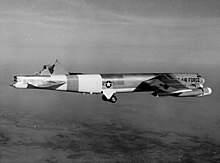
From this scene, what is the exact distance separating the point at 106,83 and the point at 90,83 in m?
3.24

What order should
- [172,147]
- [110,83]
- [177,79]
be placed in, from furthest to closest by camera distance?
[172,147]
[177,79]
[110,83]

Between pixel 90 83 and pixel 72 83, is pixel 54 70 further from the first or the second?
pixel 90 83

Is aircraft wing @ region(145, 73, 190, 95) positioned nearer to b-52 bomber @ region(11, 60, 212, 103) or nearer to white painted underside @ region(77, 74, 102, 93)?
b-52 bomber @ region(11, 60, 212, 103)

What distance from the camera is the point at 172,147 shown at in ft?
654

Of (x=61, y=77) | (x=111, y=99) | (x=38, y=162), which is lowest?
(x=38, y=162)

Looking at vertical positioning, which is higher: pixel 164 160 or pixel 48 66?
pixel 48 66

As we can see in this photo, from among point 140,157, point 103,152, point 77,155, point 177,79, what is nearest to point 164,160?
point 140,157

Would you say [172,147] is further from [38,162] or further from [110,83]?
[110,83]

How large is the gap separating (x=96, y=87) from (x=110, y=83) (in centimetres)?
299

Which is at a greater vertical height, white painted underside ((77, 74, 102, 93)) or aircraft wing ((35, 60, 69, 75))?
aircraft wing ((35, 60, 69, 75))

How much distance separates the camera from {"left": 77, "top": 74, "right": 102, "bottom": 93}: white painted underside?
5566 centimetres

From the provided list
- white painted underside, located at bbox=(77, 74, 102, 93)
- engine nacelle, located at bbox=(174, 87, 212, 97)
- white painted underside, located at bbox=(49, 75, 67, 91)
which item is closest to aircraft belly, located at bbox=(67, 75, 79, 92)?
white painted underside, located at bbox=(49, 75, 67, 91)

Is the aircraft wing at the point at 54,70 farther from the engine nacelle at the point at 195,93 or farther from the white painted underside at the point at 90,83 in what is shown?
the engine nacelle at the point at 195,93

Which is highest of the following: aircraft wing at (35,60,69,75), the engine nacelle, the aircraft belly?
aircraft wing at (35,60,69,75)
